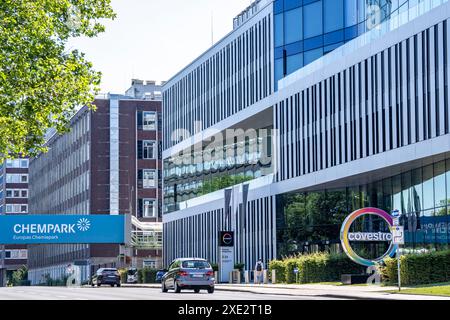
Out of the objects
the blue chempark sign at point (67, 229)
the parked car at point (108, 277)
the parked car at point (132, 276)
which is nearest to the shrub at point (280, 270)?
the parked car at point (108, 277)

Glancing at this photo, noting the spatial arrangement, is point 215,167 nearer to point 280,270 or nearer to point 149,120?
point 280,270

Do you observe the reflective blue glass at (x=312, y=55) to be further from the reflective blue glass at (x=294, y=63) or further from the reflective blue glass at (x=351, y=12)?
the reflective blue glass at (x=351, y=12)

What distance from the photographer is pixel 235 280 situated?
7100 cm

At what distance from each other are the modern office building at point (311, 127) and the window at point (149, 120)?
2155 cm

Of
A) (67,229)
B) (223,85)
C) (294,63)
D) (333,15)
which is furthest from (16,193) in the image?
(333,15)

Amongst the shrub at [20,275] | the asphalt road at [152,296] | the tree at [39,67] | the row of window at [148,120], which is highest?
the row of window at [148,120]

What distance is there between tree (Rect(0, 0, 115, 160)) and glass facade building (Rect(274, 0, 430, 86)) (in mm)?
27997

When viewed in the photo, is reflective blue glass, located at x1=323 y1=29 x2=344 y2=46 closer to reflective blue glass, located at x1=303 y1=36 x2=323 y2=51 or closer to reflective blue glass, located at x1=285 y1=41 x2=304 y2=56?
reflective blue glass, located at x1=303 y1=36 x2=323 y2=51

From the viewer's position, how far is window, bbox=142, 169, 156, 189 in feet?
411

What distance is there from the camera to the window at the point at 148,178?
125m

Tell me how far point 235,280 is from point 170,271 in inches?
988

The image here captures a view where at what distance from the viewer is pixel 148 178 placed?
412 feet

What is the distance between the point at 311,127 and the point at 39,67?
112 ft
